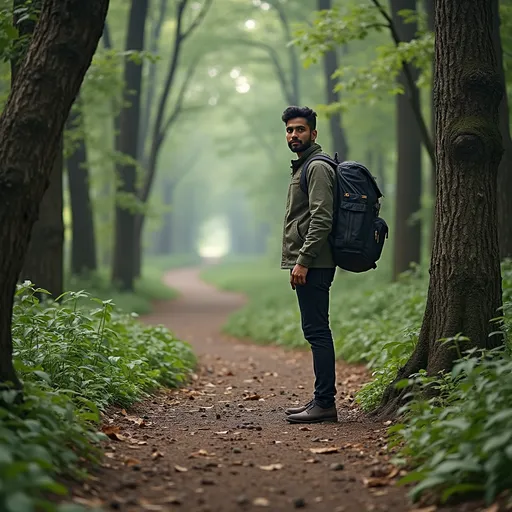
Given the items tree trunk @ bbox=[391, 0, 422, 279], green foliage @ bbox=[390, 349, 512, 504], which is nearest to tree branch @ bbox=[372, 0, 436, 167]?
tree trunk @ bbox=[391, 0, 422, 279]

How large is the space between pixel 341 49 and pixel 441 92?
2097 centimetres

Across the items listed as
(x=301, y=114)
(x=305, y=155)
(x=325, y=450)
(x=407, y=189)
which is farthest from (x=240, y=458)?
(x=407, y=189)

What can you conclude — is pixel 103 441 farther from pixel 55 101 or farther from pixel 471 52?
pixel 471 52

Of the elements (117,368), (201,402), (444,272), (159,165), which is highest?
(159,165)

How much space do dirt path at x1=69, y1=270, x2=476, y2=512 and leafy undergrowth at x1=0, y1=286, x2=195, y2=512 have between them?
0.77 ft

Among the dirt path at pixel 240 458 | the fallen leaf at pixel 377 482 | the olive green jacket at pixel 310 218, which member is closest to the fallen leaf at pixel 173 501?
the dirt path at pixel 240 458

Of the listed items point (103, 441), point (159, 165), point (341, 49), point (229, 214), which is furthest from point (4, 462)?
point (229, 214)

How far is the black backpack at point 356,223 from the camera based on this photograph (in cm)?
576

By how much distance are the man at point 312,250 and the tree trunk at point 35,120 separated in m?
1.95

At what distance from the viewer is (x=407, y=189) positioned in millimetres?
15602

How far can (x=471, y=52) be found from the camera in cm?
579

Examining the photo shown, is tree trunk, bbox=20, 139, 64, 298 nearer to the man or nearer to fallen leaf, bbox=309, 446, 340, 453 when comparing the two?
the man

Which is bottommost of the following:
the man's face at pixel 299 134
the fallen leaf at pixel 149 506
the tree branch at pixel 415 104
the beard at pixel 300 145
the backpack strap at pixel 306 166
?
the fallen leaf at pixel 149 506

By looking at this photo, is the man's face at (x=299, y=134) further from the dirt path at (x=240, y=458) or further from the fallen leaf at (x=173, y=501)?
the fallen leaf at (x=173, y=501)
